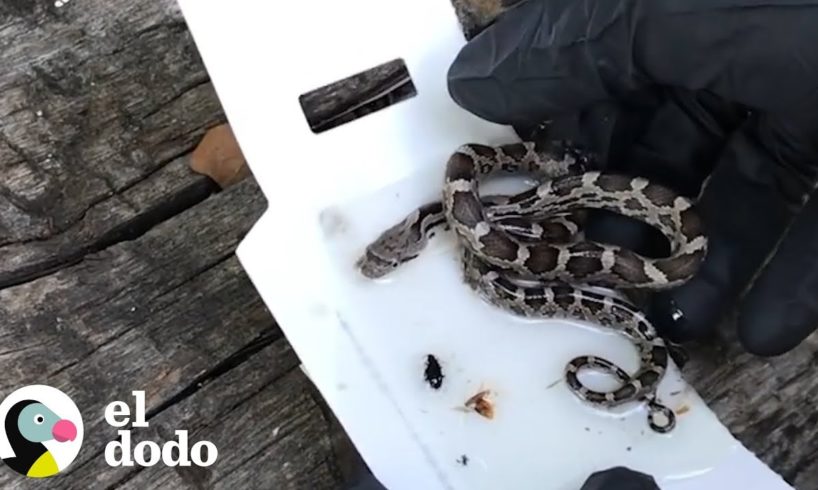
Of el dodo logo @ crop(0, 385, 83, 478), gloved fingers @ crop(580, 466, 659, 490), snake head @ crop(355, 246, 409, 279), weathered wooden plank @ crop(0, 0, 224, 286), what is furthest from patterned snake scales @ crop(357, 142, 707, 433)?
el dodo logo @ crop(0, 385, 83, 478)

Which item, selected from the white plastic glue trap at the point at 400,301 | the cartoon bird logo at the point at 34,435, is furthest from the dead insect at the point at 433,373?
the cartoon bird logo at the point at 34,435

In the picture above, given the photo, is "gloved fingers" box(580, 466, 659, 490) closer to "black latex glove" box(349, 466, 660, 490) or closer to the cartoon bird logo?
"black latex glove" box(349, 466, 660, 490)

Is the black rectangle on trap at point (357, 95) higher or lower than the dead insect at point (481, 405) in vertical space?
higher

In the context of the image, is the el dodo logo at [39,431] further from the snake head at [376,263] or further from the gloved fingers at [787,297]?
the gloved fingers at [787,297]

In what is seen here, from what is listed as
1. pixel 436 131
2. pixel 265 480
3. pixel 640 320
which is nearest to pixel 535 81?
pixel 436 131

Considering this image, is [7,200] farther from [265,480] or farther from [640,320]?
[640,320]

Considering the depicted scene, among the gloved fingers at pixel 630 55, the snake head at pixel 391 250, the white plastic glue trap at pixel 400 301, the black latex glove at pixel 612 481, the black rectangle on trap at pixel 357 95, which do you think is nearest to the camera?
the gloved fingers at pixel 630 55
